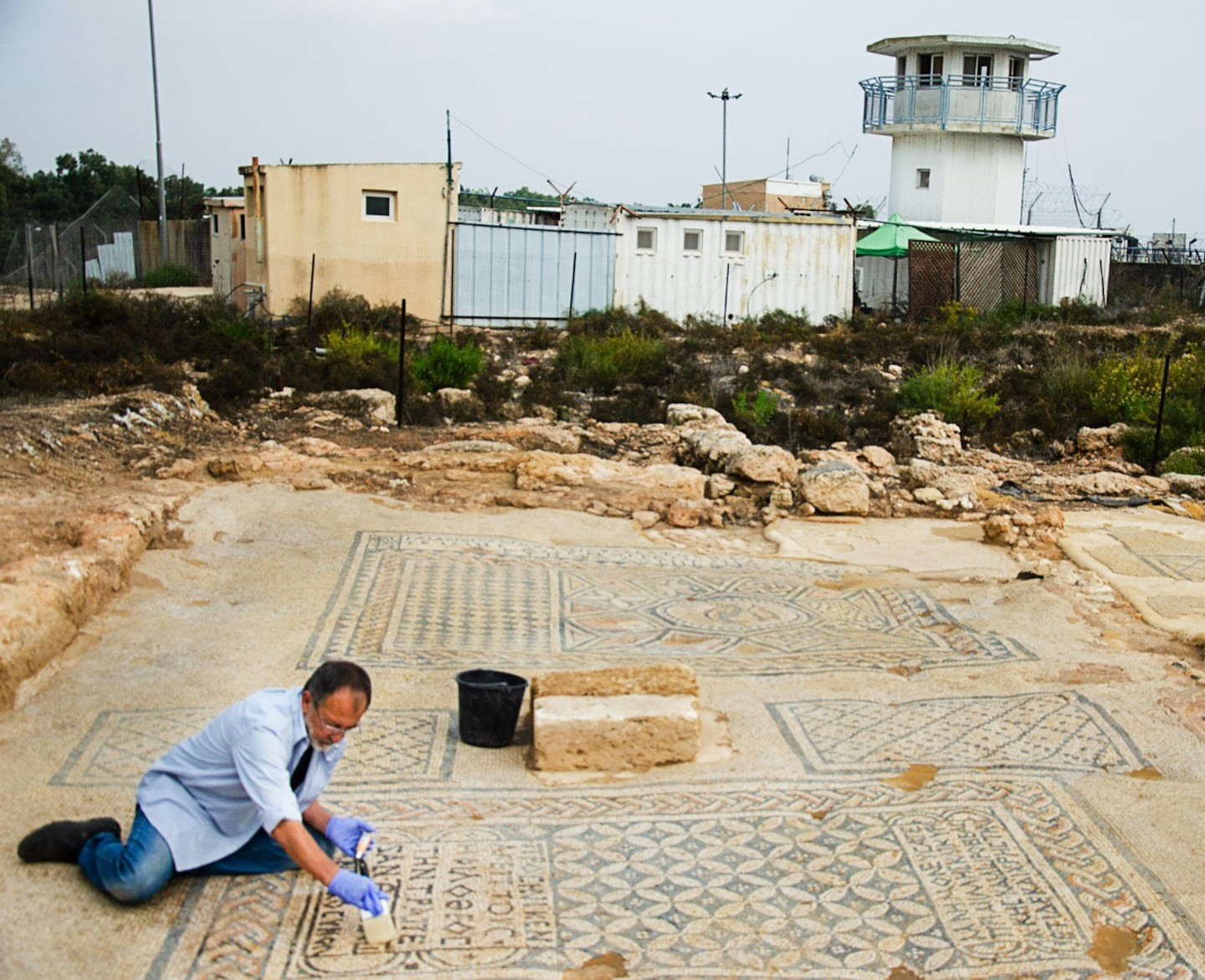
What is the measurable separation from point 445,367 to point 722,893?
12470 millimetres

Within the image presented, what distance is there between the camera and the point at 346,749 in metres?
5.82

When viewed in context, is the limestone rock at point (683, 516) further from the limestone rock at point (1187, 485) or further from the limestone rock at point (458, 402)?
the limestone rock at point (1187, 485)

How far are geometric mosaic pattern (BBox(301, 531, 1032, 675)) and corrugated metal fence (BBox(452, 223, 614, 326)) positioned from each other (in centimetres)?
1246

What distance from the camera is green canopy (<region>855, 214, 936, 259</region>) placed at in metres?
24.8

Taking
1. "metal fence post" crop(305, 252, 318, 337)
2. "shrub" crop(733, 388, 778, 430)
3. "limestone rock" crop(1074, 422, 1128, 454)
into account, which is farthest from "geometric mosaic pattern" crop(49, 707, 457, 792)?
"metal fence post" crop(305, 252, 318, 337)

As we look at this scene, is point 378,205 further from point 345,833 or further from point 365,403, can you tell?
point 345,833

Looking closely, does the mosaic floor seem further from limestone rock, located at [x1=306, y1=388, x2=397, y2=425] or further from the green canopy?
the green canopy

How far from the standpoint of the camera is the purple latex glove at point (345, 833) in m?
4.39

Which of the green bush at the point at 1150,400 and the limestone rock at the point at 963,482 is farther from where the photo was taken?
the green bush at the point at 1150,400

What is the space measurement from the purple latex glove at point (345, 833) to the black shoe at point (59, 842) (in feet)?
2.55

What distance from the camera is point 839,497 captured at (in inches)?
447

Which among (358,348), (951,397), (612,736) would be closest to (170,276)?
(358,348)

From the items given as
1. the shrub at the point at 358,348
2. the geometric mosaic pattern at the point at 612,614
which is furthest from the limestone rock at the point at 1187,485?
the shrub at the point at 358,348

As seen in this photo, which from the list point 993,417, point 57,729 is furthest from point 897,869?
point 993,417
